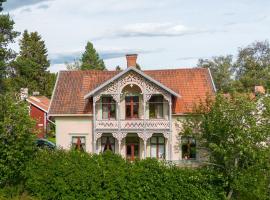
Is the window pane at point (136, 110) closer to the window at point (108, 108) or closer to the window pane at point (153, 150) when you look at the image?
the window at point (108, 108)

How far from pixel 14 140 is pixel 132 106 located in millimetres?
10889

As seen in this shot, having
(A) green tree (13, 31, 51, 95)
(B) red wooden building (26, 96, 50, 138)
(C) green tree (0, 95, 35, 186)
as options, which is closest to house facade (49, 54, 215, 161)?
(C) green tree (0, 95, 35, 186)

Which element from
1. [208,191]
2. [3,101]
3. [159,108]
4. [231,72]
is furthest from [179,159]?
[231,72]

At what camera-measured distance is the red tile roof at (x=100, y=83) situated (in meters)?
31.8

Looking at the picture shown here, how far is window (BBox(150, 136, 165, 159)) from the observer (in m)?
31.7

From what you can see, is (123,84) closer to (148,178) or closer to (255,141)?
(148,178)

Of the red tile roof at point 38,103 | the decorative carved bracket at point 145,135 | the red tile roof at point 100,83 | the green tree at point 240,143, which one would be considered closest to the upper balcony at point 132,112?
the decorative carved bracket at point 145,135

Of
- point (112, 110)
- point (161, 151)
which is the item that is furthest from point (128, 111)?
point (161, 151)

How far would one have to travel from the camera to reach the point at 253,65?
2511 inches

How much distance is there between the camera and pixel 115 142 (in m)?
32.1

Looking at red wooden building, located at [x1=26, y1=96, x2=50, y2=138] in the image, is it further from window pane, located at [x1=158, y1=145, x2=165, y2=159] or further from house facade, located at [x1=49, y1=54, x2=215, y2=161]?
window pane, located at [x1=158, y1=145, x2=165, y2=159]

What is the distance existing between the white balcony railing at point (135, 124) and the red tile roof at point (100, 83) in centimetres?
130

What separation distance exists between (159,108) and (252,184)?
12283 mm

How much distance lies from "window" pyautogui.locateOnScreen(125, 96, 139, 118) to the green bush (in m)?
8.89
